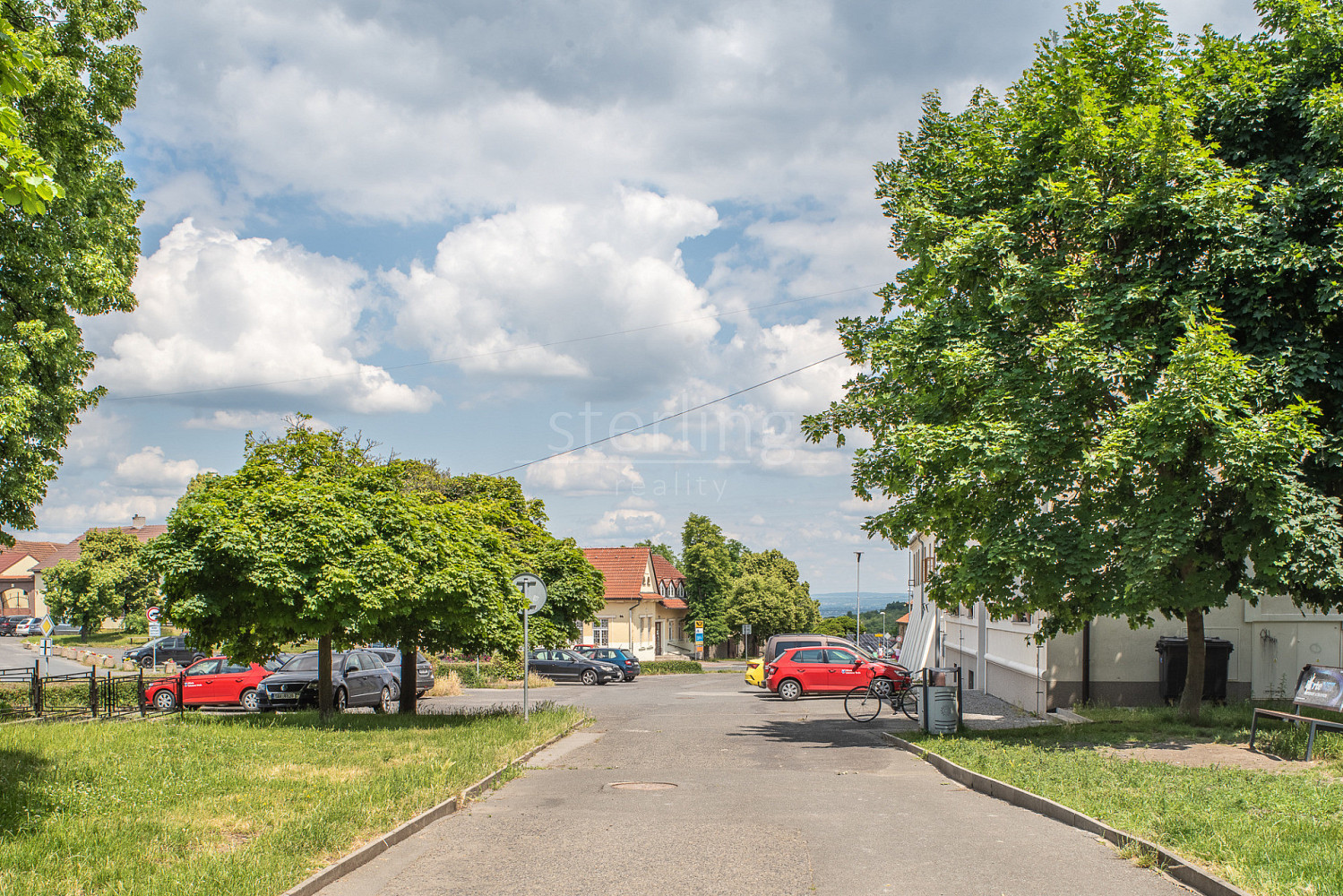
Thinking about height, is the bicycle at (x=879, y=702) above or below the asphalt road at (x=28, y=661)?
above

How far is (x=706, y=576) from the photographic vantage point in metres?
76.4

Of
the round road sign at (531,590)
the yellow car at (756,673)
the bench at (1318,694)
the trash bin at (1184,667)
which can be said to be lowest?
the yellow car at (756,673)

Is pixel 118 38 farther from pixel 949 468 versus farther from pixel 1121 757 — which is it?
pixel 1121 757

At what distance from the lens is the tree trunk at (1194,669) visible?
16078 millimetres

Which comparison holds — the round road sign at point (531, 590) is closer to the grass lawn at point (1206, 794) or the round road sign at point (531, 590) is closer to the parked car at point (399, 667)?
the grass lawn at point (1206, 794)

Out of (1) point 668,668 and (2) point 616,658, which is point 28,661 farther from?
(1) point 668,668

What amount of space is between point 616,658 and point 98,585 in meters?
38.9

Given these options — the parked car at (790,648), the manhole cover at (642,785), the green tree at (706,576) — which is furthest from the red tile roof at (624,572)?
the manhole cover at (642,785)

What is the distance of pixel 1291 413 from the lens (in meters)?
12.6

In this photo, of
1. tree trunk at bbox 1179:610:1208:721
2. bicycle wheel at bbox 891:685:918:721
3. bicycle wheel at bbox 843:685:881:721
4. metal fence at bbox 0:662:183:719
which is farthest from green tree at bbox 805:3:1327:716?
metal fence at bbox 0:662:183:719

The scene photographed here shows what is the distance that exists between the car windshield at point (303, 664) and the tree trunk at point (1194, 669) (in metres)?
18.6

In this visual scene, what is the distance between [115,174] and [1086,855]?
19855mm

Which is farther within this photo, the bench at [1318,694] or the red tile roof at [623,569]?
the red tile roof at [623,569]

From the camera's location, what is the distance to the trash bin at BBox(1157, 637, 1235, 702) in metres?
19.2
